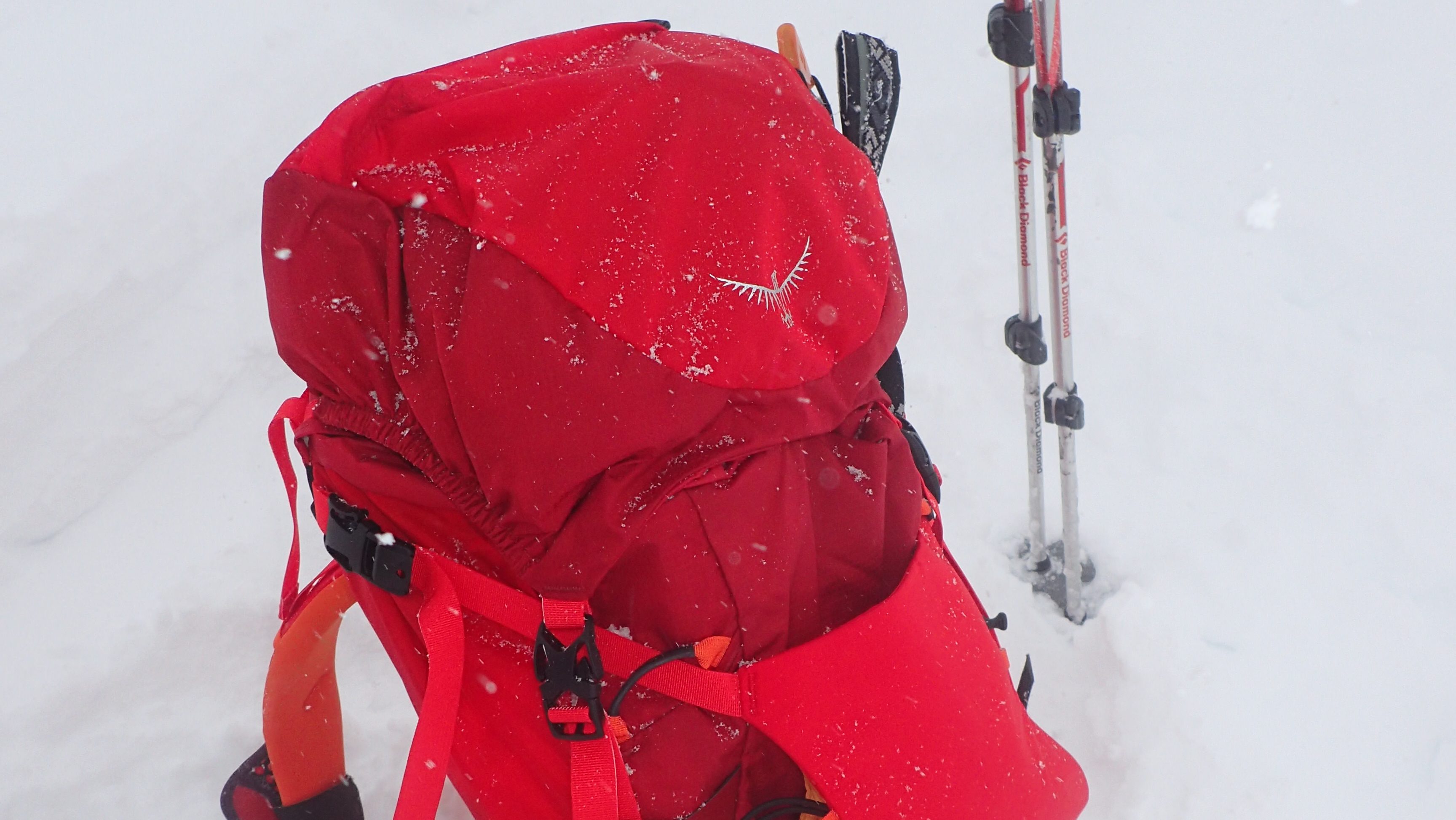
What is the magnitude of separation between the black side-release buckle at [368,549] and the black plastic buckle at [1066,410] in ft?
2.92

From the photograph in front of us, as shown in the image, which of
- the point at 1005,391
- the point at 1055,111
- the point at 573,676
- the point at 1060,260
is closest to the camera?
the point at 573,676

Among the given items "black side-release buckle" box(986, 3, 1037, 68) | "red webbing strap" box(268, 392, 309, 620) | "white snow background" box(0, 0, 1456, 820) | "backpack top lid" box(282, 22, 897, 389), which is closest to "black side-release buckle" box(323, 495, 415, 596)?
"red webbing strap" box(268, 392, 309, 620)

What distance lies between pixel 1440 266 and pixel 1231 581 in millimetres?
1017

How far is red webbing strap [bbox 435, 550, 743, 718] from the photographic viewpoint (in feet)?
2.87

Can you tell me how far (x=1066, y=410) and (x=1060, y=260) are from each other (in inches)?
8.1

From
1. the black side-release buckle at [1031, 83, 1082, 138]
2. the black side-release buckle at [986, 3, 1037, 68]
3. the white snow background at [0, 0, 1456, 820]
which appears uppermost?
the black side-release buckle at [986, 3, 1037, 68]

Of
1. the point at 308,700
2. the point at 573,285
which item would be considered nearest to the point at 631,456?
the point at 573,285

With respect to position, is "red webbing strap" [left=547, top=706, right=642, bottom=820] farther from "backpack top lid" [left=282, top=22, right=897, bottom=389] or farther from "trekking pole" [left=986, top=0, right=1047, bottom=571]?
"trekking pole" [left=986, top=0, right=1047, bottom=571]

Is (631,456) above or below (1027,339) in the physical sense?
above

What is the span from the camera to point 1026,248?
1342 millimetres

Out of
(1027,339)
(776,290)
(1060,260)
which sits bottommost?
(1027,339)

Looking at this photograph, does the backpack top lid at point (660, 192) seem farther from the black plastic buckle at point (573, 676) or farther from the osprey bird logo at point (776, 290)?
the black plastic buckle at point (573, 676)

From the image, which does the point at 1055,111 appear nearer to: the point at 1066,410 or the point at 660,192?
the point at 1066,410

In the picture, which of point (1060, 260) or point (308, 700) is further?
point (1060, 260)
